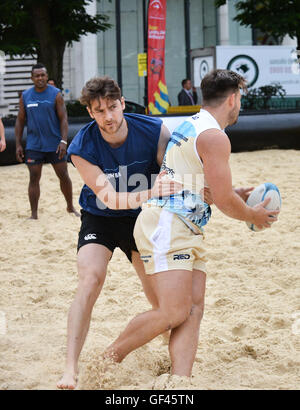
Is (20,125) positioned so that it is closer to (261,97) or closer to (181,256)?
(181,256)

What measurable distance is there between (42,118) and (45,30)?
8.91 metres

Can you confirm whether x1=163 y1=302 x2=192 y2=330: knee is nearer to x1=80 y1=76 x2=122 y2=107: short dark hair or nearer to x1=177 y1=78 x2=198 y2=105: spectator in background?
x1=80 y1=76 x2=122 y2=107: short dark hair

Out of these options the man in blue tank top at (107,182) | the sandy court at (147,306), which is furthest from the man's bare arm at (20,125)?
the man in blue tank top at (107,182)

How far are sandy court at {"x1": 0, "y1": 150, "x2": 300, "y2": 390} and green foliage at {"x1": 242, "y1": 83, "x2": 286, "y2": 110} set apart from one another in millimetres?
7885

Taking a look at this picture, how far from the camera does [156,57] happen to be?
1455 centimetres

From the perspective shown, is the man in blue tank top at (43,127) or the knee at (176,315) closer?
the knee at (176,315)

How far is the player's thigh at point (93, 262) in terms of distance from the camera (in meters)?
3.31

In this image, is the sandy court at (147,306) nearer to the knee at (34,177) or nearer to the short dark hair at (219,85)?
the knee at (34,177)

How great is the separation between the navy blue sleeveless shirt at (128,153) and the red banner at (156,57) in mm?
10996

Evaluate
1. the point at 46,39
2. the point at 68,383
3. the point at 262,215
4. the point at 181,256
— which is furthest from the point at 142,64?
the point at 68,383

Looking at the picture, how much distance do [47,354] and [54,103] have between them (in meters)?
4.27

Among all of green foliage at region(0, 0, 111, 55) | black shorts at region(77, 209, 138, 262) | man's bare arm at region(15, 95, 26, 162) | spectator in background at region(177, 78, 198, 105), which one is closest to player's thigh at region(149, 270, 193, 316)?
black shorts at region(77, 209, 138, 262)

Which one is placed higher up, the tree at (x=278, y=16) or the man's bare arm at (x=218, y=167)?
the tree at (x=278, y=16)
